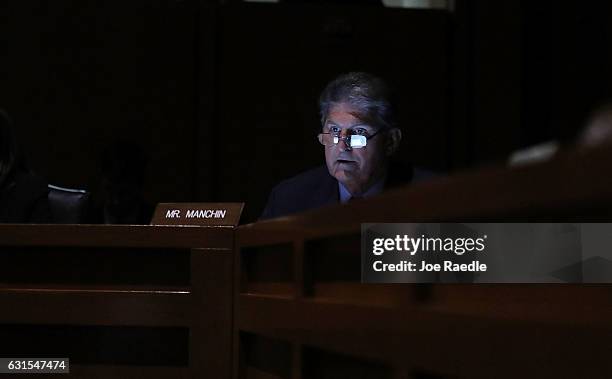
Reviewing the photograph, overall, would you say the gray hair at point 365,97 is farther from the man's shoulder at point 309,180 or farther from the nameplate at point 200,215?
the nameplate at point 200,215

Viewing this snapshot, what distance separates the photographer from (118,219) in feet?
11.2

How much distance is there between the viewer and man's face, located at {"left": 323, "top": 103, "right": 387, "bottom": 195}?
8.25 ft

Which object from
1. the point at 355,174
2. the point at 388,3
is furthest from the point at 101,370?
the point at 388,3

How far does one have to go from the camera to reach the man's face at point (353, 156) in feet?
8.25

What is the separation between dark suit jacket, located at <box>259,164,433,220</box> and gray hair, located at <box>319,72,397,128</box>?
147 mm

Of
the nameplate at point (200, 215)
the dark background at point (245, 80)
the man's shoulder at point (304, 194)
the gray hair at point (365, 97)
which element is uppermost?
the dark background at point (245, 80)

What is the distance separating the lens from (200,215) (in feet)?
7.27

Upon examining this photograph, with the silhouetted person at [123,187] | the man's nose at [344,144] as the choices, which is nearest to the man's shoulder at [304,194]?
the man's nose at [344,144]

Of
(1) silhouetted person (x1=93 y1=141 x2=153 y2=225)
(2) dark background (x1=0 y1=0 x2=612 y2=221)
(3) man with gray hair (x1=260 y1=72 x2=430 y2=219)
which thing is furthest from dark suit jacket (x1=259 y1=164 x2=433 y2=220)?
(2) dark background (x1=0 y1=0 x2=612 y2=221)

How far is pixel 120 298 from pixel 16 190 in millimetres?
929

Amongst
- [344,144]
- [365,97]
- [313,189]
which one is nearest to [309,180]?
[313,189]

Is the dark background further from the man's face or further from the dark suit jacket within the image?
the man's face

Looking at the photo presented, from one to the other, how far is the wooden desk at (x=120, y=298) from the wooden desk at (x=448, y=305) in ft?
1.18

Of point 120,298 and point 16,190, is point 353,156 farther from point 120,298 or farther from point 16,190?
point 16,190
